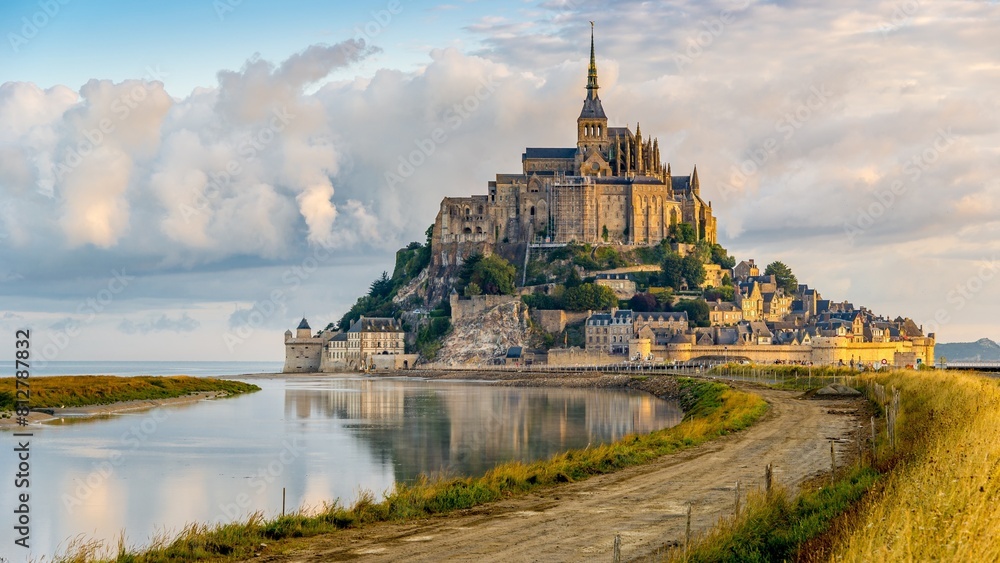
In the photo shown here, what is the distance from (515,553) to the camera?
598 inches

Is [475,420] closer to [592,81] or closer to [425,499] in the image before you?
[425,499]

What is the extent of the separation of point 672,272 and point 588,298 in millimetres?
11894

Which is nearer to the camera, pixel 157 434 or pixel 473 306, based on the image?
pixel 157 434

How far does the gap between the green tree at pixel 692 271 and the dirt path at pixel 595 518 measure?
9846cm

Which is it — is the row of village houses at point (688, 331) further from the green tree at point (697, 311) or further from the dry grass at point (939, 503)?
the dry grass at point (939, 503)

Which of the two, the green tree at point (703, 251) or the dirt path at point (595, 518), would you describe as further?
the green tree at point (703, 251)

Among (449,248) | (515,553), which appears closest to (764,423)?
(515,553)

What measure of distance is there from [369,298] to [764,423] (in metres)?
114

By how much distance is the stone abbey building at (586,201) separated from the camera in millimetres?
129250

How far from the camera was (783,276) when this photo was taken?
140 m

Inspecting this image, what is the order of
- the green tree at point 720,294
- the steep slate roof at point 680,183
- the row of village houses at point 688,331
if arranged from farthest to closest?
the steep slate roof at point 680,183 < the green tree at point 720,294 < the row of village houses at point 688,331

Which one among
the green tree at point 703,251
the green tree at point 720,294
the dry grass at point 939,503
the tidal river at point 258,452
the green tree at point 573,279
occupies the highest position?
the green tree at point 703,251

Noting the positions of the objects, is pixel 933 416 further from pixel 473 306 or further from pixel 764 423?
pixel 473 306

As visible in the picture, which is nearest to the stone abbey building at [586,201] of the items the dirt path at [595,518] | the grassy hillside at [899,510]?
the dirt path at [595,518]
